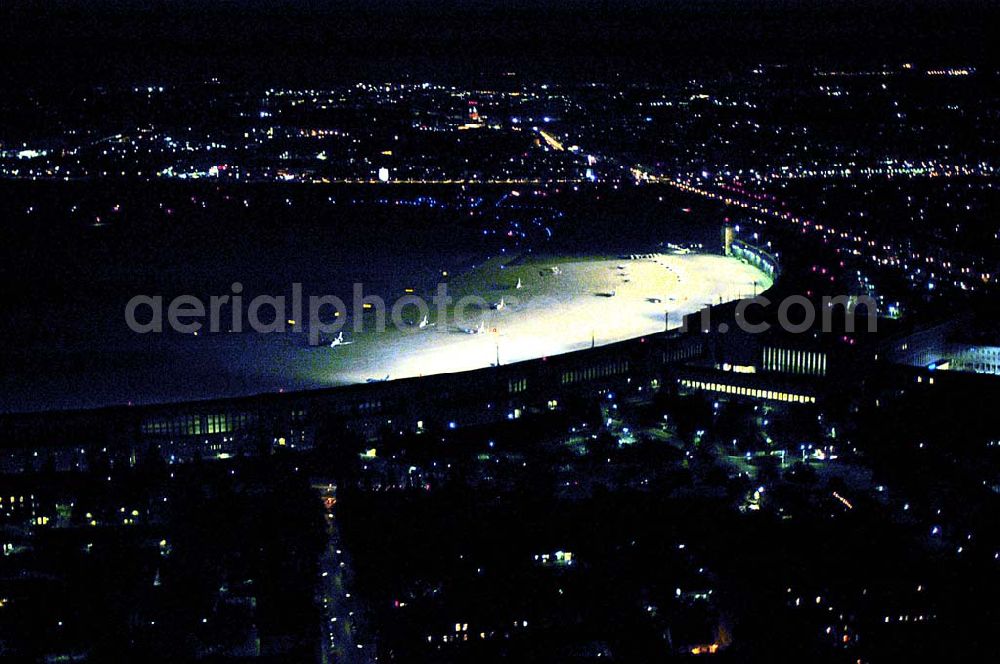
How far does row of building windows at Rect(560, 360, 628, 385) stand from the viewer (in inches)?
407

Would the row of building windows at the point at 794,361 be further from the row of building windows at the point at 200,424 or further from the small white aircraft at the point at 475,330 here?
the row of building windows at the point at 200,424

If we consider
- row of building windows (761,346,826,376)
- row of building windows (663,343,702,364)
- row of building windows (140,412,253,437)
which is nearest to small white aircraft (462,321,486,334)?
row of building windows (663,343,702,364)

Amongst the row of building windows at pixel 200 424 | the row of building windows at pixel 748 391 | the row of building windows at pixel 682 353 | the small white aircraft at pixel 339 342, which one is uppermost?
the small white aircraft at pixel 339 342

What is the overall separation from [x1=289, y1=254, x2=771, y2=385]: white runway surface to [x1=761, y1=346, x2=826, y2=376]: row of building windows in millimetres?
1380

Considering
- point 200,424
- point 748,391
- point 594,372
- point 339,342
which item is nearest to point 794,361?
point 748,391

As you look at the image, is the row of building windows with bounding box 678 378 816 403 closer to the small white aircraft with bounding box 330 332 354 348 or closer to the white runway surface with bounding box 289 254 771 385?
the white runway surface with bounding box 289 254 771 385

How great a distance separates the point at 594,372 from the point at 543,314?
2.29 metres

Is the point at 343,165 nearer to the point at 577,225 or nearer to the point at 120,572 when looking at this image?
the point at 577,225

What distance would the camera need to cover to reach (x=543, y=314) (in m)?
12.8

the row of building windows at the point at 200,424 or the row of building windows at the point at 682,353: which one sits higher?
the row of building windows at the point at 682,353

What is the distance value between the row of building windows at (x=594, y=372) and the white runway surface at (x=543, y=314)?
52 cm

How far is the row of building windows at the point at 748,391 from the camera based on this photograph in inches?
402

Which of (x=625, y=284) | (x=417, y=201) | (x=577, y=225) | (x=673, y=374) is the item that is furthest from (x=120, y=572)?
(x=417, y=201)

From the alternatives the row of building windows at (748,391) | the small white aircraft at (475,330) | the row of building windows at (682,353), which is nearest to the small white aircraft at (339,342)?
the small white aircraft at (475,330)
